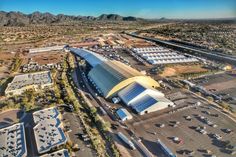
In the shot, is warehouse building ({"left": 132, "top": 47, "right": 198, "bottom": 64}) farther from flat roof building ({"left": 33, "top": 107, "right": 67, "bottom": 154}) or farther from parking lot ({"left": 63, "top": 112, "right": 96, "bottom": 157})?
flat roof building ({"left": 33, "top": 107, "right": 67, "bottom": 154})

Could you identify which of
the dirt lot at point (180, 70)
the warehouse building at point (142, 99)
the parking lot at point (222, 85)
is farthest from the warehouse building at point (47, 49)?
the parking lot at point (222, 85)

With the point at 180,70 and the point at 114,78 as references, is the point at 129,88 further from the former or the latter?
the point at 180,70

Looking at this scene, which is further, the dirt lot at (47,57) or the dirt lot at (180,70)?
the dirt lot at (47,57)

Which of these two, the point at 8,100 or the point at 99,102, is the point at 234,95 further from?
the point at 8,100

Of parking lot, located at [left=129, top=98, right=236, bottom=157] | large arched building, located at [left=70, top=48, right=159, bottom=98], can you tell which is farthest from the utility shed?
large arched building, located at [left=70, top=48, right=159, bottom=98]

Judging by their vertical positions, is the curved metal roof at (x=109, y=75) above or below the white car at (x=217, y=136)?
above

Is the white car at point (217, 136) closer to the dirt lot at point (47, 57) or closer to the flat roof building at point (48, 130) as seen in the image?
the flat roof building at point (48, 130)
